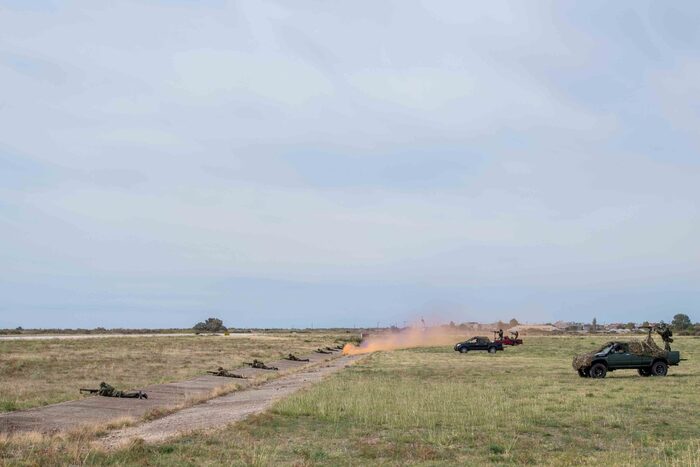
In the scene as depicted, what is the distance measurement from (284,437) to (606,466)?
7.57 m

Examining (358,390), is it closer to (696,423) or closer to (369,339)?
(696,423)

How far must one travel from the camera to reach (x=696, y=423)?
18.5m

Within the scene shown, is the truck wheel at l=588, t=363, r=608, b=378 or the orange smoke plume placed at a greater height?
the orange smoke plume

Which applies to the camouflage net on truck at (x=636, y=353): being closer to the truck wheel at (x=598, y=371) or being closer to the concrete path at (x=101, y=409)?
the truck wheel at (x=598, y=371)

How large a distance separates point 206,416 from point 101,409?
12.5ft

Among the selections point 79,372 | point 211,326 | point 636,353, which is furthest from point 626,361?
point 211,326

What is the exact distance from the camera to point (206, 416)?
21.4 metres

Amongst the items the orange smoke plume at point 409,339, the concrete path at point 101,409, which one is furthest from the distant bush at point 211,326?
the concrete path at point 101,409

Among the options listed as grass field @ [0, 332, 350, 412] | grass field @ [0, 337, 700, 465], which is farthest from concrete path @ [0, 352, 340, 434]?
grass field @ [0, 337, 700, 465]

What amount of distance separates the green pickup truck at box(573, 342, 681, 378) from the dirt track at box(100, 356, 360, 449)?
14.5m

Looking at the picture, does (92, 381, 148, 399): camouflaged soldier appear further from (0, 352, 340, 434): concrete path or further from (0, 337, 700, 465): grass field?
(0, 337, 700, 465): grass field

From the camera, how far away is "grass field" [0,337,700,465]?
13.9 m

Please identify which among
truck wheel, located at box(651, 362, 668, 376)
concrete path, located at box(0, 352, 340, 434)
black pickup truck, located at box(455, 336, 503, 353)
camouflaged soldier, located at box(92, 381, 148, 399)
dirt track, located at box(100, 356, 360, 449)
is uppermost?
black pickup truck, located at box(455, 336, 503, 353)

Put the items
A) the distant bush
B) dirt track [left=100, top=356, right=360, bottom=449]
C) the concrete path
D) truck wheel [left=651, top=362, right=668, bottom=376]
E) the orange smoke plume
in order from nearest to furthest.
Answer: dirt track [left=100, top=356, right=360, bottom=449]
the concrete path
truck wheel [left=651, top=362, right=668, bottom=376]
the orange smoke plume
the distant bush
